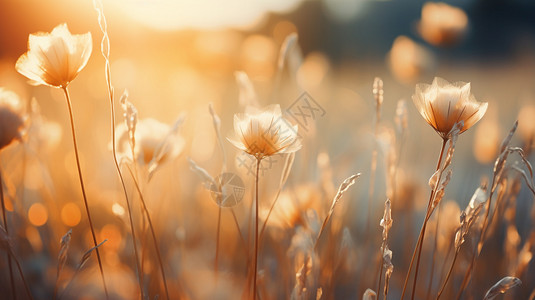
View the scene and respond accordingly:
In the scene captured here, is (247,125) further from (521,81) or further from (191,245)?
(521,81)

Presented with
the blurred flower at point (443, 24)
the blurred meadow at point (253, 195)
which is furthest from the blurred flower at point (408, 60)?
the blurred flower at point (443, 24)

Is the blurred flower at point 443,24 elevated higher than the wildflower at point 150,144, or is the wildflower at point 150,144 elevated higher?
the blurred flower at point 443,24

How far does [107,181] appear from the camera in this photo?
145 centimetres

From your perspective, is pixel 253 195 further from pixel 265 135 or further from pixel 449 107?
pixel 449 107

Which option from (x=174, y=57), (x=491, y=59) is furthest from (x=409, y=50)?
(x=491, y=59)

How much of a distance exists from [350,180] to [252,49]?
6.65 ft

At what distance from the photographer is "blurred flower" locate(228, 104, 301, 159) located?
53cm

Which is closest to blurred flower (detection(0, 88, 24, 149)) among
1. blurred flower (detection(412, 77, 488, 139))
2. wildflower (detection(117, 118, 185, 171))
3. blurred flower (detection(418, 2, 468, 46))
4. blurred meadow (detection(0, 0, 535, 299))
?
blurred meadow (detection(0, 0, 535, 299))

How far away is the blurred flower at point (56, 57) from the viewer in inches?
21.3

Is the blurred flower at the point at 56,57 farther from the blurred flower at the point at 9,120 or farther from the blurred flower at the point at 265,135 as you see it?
the blurred flower at the point at 265,135

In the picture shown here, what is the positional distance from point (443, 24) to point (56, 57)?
1312 mm

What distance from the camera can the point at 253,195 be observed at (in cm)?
68

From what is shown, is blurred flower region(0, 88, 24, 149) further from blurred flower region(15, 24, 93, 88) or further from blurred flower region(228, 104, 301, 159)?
blurred flower region(228, 104, 301, 159)

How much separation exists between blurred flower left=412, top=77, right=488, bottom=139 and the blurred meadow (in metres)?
0.02
